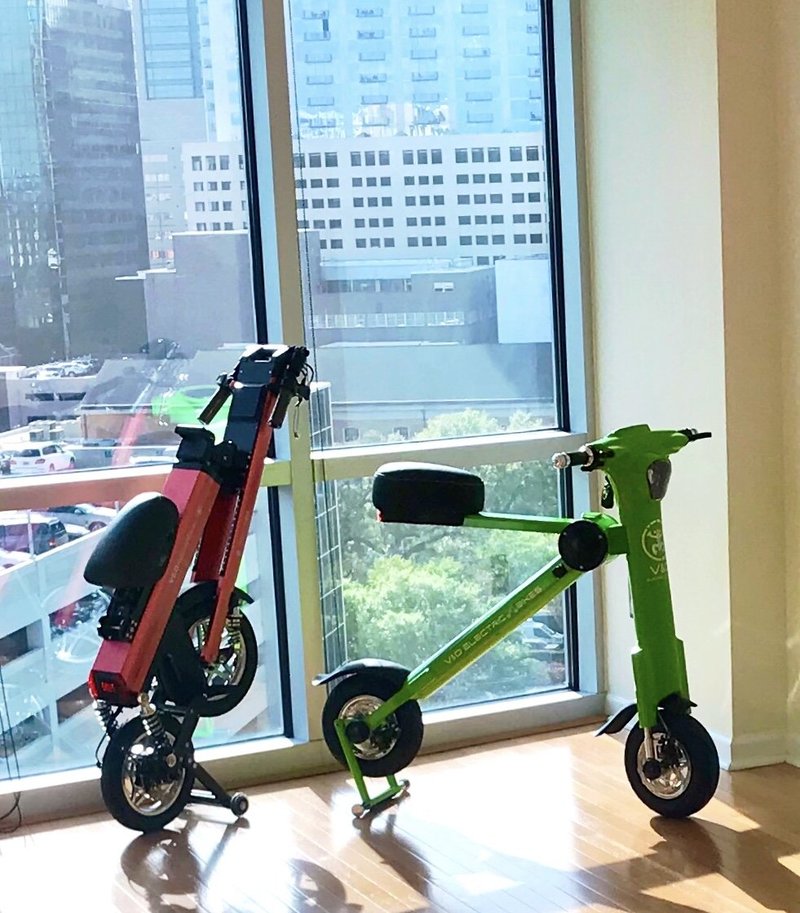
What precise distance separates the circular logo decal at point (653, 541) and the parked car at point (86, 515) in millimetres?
1458

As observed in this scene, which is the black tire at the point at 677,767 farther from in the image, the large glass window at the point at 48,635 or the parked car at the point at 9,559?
the parked car at the point at 9,559

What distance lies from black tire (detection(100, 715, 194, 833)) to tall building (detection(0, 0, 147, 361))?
107 cm

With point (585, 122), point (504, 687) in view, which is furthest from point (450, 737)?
point (585, 122)

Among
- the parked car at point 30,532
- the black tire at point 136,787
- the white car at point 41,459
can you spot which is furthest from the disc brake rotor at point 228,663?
the white car at point 41,459

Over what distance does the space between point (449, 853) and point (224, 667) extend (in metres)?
0.79

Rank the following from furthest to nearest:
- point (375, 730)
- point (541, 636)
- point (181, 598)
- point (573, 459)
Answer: point (541, 636), point (375, 730), point (181, 598), point (573, 459)

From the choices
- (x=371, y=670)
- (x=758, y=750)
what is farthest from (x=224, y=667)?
(x=758, y=750)

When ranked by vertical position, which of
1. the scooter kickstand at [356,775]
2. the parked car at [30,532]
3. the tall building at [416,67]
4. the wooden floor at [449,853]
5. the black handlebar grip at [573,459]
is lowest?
the wooden floor at [449,853]

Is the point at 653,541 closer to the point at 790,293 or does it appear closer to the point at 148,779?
the point at 790,293

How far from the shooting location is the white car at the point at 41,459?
3.64 m

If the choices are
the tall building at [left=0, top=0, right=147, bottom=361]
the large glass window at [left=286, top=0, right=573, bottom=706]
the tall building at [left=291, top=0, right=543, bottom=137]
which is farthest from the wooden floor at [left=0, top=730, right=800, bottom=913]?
the tall building at [left=291, top=0, right=543, bottom=137]

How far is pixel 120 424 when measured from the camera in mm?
3742

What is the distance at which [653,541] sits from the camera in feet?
10.7

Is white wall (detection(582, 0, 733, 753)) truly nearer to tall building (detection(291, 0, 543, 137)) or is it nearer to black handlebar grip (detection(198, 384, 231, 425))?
tall building (detection(291, 0, 543, 137))
